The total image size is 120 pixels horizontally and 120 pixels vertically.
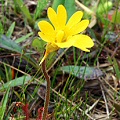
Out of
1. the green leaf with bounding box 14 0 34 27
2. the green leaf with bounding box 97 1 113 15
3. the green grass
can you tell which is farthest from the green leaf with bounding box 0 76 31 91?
the green leaf with bounding box 97 1 113 15

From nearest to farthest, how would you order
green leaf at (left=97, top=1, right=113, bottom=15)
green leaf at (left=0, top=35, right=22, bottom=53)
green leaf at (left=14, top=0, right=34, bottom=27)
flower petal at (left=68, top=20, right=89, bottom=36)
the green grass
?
flower petal at (left=68, top=20, right=89, bottom=36) < the green grass < green leaf at (left=0, top=35, right=22, bottom=53) < green leaf at (left=14, top=0, right=34, bottom=27) < green leaf at (left=97, top=1, right=113, bottom=15)

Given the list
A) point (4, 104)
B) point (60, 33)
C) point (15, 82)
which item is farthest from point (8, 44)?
point (60, 33)

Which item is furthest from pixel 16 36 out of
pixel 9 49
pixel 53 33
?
pixel 53 33

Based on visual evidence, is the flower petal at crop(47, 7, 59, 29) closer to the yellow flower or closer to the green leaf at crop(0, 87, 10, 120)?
the yellow flower

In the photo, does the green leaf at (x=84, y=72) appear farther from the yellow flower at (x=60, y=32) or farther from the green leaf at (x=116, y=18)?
the yellow flower at (x=60, y=32)

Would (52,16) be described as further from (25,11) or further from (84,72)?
(25,11)

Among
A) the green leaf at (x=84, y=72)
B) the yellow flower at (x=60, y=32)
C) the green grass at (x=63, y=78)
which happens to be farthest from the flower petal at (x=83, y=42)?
the green leaf at (x=84, y=72)
